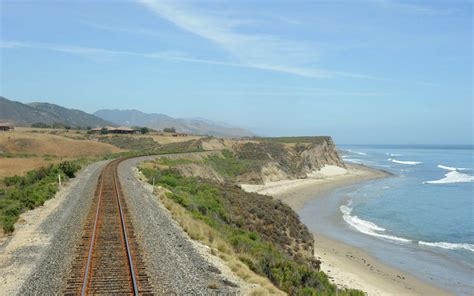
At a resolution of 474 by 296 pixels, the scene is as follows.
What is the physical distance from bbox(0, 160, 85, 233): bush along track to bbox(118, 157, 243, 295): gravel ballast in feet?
16.8

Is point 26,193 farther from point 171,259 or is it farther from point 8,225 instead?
point 171,259

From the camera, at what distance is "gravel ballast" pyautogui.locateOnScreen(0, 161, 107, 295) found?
10.8 m

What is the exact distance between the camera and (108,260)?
1244 cm

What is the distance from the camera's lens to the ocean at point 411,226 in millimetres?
25609

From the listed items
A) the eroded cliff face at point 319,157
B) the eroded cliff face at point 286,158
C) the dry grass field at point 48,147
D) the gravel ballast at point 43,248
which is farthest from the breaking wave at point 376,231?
the dry grass field at point 48,147

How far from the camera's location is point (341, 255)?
27547 millimetres

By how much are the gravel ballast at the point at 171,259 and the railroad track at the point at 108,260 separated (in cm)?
34

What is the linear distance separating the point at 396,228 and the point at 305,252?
14875 mm

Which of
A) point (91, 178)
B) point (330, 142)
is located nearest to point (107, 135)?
point (330, 142)

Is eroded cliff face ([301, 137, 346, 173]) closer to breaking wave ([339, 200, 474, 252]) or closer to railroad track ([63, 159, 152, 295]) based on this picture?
breaking wave ([339, 200, 474, 252])

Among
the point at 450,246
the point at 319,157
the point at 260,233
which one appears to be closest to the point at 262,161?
the point at 319,157

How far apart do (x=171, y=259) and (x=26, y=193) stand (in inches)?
605

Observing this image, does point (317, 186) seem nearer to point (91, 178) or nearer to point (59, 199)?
point (91, 178)

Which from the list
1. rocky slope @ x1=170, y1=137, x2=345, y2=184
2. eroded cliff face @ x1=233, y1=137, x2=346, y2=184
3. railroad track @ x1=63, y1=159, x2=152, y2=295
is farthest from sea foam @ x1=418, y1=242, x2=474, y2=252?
eroded cliff face @ x1=233, y1=137, x2=346, y2=184
